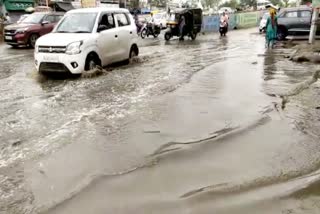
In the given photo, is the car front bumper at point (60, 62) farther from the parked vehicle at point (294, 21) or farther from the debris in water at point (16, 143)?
the parked vehicle at point (294, 21)

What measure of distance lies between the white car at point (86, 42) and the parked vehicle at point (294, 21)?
11345mm

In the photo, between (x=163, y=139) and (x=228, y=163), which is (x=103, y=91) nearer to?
(x=163, y=139)

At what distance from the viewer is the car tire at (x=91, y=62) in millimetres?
10281

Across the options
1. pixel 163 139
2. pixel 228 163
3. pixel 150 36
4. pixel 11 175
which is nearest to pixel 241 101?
pixel 163 139

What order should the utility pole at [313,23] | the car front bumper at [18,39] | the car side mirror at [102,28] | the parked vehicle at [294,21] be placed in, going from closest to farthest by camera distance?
the car side mirror at [102,28], the utility pole at [313,23], the car front bumper at [18,39], the parked vehicle at [294,21]

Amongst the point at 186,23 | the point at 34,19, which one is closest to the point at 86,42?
the point at 34,19

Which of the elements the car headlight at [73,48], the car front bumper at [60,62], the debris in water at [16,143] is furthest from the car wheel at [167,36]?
the debris in water at [16,143]

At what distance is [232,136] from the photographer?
5.56 metres

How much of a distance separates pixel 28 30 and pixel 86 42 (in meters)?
9.79

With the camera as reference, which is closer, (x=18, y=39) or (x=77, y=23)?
(x=77, y=23)

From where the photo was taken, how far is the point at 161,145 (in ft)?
17.4

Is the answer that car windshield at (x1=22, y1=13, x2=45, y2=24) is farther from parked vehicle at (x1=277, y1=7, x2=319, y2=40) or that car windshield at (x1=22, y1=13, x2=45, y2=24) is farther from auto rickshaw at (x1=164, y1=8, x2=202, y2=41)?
parked vehicle at (x1=277, y1=7, x2=319, y2=40)

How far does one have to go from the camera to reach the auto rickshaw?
2375 centimetres

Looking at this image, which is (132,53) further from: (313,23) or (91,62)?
(313,23)
